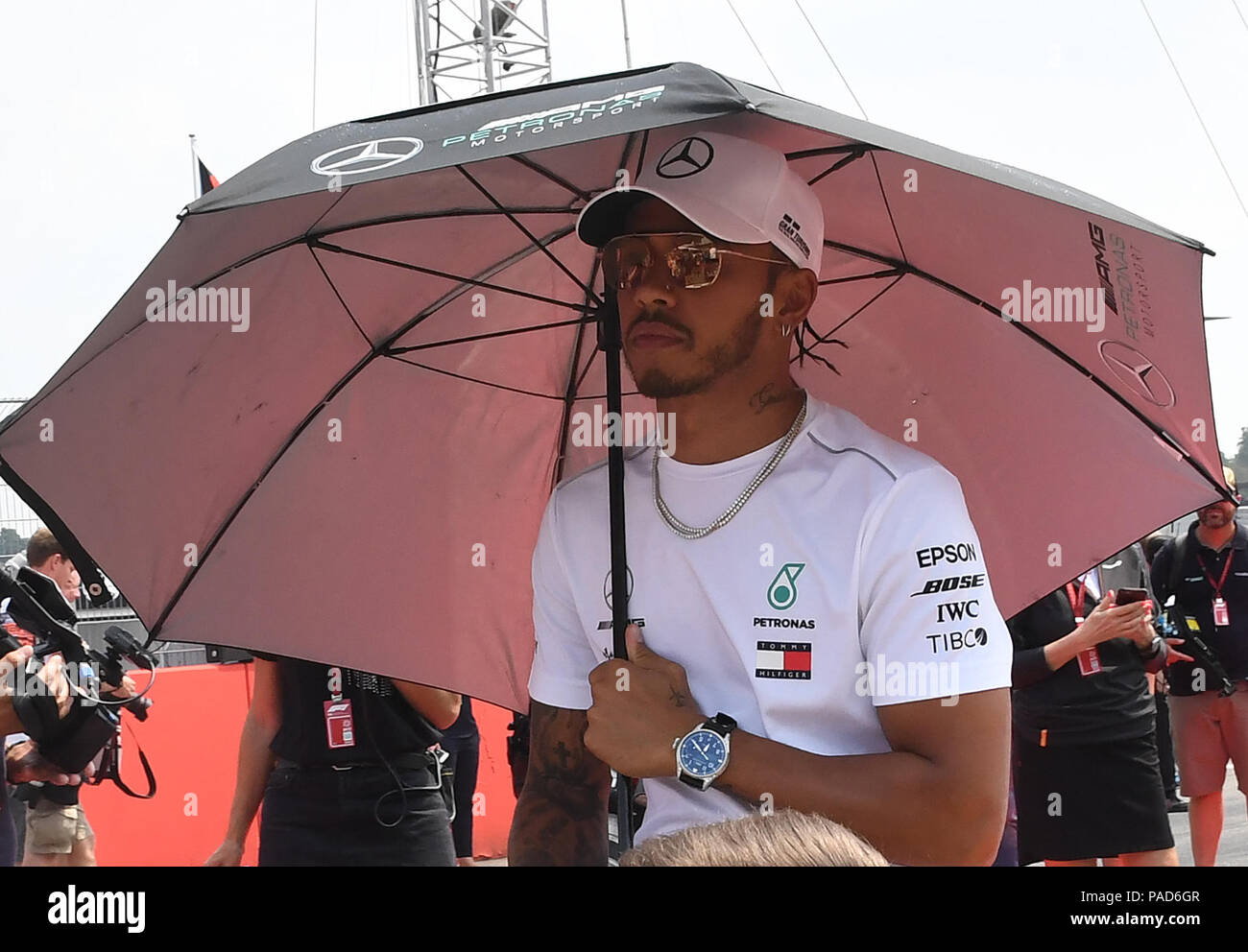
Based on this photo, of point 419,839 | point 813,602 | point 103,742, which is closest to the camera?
point 813,602

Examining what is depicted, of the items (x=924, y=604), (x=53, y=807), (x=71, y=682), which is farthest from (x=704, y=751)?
(x=53, y=807)

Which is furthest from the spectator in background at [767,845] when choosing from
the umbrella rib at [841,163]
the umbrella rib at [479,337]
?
the umbrella rib at [479,337]

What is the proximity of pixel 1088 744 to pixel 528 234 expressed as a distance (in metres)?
3.04

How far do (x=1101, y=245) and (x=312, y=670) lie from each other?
2.29 meters

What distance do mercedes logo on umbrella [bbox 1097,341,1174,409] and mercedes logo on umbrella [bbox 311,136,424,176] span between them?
1.38m

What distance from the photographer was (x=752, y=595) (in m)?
2.18

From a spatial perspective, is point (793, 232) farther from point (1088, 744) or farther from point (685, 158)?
point (1088, 744)

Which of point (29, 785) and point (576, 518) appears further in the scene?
point (29, 785)

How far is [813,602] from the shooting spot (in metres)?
2.13

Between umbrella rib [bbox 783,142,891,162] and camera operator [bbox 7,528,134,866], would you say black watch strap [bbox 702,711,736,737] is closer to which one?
umbrella rib [bbox 783,142,891,162]

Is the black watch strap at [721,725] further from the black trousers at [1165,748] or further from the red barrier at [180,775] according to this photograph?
the black trousers at [1165,748]

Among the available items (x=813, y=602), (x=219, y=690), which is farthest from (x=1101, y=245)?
(x=219, y=690)
